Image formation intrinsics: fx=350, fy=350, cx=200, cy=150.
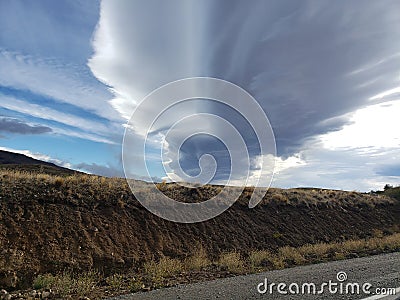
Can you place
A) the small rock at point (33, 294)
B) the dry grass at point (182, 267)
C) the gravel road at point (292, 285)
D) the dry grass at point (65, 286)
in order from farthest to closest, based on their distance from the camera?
the dry grass at point (182, 267) < the dry grass at point (65, 286) < the small rock at point (33, 294) < the gravel road at point (292, 285)

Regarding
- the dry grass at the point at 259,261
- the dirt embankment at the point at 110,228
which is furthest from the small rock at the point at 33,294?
the dry grass at the point at 259,261

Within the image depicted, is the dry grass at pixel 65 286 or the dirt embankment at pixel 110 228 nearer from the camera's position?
the dry grass at pixel 65 286

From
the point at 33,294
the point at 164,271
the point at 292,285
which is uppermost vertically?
the point at 292,285

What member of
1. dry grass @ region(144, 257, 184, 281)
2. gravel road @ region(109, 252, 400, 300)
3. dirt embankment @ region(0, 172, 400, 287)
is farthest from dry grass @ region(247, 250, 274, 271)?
dirt embankment @ region(0, 172, 400, 287)

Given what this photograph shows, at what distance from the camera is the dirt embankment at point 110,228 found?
13.4m

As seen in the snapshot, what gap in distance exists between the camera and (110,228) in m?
16.4

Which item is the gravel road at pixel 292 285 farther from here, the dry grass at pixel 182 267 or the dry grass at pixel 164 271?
the dry grass at pixel 164 271

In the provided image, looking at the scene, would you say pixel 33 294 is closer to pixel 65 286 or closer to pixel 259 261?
pixel 65 286

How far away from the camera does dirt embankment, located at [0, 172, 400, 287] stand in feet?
43.8

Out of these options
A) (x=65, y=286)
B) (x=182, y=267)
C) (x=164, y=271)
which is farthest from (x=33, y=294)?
(x=182, y=267)

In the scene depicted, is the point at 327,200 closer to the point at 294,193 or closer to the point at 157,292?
the point at 294,193

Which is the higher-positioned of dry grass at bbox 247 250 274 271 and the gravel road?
the gravel road

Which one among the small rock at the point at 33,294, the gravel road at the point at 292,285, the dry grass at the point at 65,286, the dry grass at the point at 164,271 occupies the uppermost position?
the gravel road at the point at 292,285

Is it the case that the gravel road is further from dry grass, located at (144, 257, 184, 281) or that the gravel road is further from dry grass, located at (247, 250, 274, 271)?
dry grass, located at (247, 250, 274, 271)
